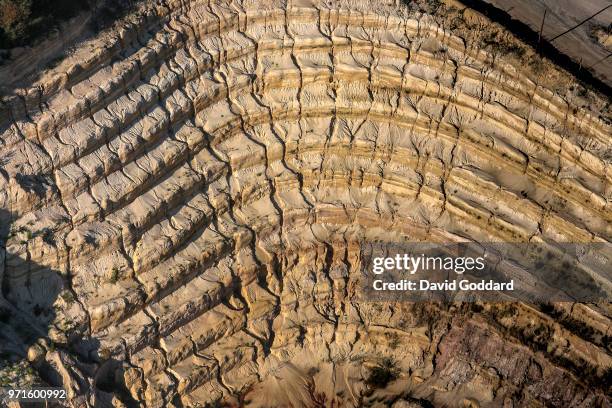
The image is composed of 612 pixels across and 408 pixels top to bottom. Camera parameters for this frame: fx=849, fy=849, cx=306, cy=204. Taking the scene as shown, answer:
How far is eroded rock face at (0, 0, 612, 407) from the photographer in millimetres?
26156

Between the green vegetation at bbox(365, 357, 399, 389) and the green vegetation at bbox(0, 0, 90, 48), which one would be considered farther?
the green vegetation at bbox(365, 357, 399, 389)

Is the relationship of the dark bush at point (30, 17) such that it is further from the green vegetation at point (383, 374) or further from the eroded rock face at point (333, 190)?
the green vegetation at point (383, 374)

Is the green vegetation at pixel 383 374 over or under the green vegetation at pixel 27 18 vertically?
under

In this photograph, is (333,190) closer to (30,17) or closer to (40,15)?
(40,15)

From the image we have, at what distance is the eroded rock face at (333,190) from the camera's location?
26.2 m

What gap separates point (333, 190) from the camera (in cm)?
2855

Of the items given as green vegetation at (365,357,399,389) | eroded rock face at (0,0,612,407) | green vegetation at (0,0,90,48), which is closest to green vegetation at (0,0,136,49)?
green vegetation at (0,0,90,48)

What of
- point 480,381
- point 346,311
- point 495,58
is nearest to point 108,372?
point 346,311

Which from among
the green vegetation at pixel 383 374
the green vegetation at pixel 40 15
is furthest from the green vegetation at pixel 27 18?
the green vegetation at pixel 383 374

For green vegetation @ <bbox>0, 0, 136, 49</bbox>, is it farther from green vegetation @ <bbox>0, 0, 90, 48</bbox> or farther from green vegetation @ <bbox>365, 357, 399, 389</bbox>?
green vegetation @ <bbox>365, 357, 399, 389</bbox>

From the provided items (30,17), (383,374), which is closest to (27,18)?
(30,17)

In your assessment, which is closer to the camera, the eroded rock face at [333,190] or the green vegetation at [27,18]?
the green vegetation at [27,18]

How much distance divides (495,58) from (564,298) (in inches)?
320

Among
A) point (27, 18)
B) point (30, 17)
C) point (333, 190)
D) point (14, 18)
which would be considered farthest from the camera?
point (333, 190)
